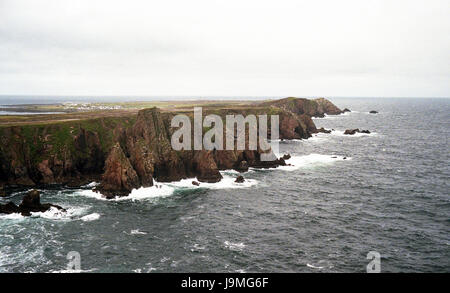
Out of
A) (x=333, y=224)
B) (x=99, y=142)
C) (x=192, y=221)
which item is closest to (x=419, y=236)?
(x=333, y=224)

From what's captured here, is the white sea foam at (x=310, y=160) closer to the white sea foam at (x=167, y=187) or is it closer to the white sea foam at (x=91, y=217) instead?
the white sea foam at (x=167, y=187)

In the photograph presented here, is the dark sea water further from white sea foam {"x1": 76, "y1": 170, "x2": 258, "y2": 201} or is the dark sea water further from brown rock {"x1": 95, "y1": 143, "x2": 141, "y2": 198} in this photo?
brown rock {"x1": 95, "y1": 143, "x2": 141, "y2": 198}

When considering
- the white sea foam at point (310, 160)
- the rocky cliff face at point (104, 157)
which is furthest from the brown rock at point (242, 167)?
the white sea foam at point (310, 160)

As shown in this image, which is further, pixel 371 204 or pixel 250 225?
pixel 371 204

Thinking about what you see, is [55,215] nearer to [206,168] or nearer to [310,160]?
[206,168]

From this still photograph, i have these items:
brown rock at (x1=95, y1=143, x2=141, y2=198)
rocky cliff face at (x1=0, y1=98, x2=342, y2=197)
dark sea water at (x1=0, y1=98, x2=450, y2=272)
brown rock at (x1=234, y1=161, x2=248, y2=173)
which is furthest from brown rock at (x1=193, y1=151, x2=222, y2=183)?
brown rock at (x1=95, y1=143, x2=141, y2=198)
